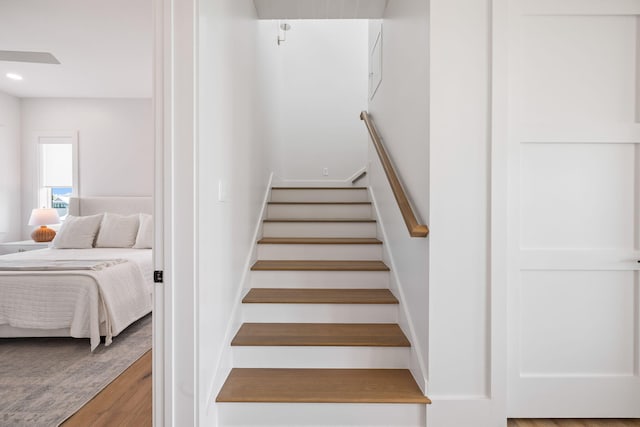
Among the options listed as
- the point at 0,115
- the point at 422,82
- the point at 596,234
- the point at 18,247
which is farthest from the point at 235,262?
the point at 0,115

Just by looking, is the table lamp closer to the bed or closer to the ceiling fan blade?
the bed

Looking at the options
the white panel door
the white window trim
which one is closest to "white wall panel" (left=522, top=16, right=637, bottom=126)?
the white panel door

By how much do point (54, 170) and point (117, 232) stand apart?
1998 mm

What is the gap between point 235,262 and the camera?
214 cm

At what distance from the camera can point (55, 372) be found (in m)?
2.46

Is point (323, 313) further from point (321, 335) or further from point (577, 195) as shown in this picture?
point (577, 195)

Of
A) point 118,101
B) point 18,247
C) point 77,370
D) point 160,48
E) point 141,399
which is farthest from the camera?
point 118,101

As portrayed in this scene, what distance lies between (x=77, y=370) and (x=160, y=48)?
2.26 meters

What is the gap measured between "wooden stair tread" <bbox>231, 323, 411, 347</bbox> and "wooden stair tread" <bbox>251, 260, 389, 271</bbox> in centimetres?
41

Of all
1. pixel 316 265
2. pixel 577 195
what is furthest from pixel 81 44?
pixel 577 195

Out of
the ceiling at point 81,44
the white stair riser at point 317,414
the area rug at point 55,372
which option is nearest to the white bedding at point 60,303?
the area rug at point 55,372

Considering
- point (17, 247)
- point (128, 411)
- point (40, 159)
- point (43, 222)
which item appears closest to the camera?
point (128, 411)

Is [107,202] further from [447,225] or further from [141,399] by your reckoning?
[447,225]

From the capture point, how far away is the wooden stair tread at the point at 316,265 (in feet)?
8.31
